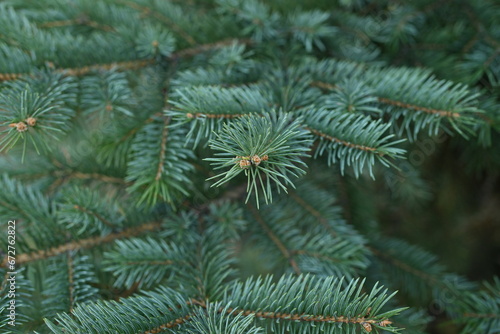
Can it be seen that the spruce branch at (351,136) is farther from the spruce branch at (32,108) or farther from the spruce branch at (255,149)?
the spruce branch at (32,108)

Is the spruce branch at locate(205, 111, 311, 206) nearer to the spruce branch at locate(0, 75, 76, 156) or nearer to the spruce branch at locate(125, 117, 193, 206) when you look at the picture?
the spruce branch at locate(125, 117, 193, 206)

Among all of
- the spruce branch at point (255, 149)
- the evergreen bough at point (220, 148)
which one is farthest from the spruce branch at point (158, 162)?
the spruce branch at point (255, 149)

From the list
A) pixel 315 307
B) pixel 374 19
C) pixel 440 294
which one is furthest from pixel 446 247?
pixel 315 307

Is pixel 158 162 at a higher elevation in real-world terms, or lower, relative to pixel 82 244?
higher

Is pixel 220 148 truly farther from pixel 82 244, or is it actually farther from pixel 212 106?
pixel 82 244

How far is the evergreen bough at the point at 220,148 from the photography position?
18.6 inches

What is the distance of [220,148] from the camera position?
0.43 meters

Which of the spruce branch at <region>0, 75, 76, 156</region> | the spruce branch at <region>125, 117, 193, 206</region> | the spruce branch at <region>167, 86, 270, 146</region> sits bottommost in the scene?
the spruce branch at <region>125, 117, 193, 206</region>

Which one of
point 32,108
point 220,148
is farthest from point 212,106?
point 32,108

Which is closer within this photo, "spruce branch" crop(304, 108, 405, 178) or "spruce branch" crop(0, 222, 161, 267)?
"spruce branch" crop(304, 108, 405, 178)

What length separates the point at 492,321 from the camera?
24.2 inches

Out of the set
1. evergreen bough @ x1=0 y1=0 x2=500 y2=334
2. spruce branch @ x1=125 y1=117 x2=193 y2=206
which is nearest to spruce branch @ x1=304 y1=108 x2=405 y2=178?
evergreen bough @ x1=0 y1=0 x2=500 y2=334

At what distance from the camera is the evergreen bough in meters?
0.47

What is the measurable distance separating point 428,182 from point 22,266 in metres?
0.90
